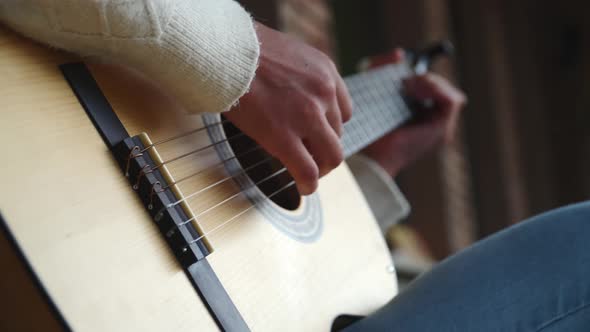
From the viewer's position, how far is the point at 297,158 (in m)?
0.69

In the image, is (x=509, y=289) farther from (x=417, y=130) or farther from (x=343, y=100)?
(x=417, y=130)

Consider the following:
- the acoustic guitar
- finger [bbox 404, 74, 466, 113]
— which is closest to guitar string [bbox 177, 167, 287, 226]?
the acoustic guitar

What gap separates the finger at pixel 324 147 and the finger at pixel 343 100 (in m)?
0.06

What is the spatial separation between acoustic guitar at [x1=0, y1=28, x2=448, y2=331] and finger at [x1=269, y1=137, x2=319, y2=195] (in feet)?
0.17

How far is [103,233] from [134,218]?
0.04 metres

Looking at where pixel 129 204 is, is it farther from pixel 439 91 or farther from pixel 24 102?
pixel 439 91

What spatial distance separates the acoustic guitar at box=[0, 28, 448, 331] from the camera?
47 centimetres

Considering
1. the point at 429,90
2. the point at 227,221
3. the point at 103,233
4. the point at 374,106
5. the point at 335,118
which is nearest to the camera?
the point at 103,233

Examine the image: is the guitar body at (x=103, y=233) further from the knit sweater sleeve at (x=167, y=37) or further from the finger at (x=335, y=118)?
the finger at (x=335, y=118)

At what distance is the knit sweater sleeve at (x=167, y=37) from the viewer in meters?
0.54

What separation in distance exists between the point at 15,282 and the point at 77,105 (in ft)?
0.58

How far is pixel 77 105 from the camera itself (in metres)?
0.55

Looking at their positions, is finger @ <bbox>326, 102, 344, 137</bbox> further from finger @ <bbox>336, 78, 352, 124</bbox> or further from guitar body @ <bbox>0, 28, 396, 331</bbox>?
guitar body @ <bbox>0, 28, 396, 331</bbox>

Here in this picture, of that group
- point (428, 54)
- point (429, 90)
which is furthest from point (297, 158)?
point (428, 54)
